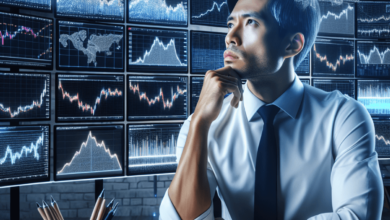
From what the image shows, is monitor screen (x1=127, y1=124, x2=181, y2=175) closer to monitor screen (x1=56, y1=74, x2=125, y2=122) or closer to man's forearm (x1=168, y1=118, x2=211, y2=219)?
monitor screen (x1=56, y1=74, x2=125, y2=122)

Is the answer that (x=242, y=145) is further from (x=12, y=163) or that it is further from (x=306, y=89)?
(x=12, y=163)

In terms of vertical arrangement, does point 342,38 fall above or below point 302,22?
above

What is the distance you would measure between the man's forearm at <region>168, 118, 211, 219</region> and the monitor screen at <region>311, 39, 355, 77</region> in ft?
6.66

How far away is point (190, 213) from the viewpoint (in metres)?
0.68

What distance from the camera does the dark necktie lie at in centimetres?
71

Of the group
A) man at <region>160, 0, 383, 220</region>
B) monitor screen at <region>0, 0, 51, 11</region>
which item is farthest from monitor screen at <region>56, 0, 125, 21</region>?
man at <region>160, 0, 383, 220</region>

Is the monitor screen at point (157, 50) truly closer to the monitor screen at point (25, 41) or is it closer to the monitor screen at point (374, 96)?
the monitor screen at point (25, 41)

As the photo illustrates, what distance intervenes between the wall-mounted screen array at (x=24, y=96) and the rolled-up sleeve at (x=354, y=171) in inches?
74.7

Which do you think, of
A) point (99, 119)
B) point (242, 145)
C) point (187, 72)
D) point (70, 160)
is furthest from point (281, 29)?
point (70, 160)

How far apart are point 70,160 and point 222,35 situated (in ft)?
5.45

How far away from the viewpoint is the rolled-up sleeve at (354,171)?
626 mm

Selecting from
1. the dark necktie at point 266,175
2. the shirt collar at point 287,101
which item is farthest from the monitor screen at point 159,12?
the dark necktie at point 266,175

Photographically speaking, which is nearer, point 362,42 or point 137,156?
point 137,156

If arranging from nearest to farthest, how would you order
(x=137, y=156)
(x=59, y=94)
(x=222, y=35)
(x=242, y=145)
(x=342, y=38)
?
(x=242, y=145), (x=59, y=94), (x=137, y=156), (x=222, y=35), (x=342, y=38)
